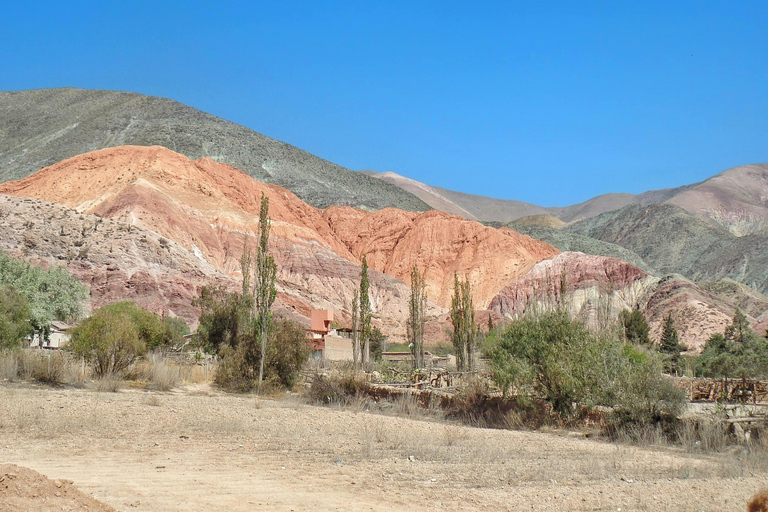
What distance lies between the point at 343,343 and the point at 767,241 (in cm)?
10159

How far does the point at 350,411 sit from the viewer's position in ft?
70.1

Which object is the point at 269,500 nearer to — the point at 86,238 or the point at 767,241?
the point at 86,238

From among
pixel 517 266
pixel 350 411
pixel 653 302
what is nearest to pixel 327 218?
pixel 517 266

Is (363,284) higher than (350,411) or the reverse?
higher

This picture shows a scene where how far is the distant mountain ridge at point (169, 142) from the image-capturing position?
390 ft

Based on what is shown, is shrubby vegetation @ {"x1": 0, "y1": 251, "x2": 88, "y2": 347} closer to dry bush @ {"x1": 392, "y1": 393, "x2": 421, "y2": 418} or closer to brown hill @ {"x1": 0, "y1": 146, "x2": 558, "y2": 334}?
dry bush @ {"x1": 392, "y1": 393, "x2": 421, "y2": 418}

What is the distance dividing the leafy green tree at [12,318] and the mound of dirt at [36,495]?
19170mm

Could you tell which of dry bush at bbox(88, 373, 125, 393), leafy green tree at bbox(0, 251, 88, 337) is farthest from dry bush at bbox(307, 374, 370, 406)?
leafy green tree at bbox(0, 251, 88, 337)

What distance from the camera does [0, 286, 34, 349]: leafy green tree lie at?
24.4 meters

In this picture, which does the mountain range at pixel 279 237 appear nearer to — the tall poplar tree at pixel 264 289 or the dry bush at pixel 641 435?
the tall poplar tree at pixel 264 289

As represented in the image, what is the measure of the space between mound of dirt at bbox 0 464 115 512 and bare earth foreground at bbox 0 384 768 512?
0.94 meters

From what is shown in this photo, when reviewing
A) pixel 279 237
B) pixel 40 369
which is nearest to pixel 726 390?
pixel 40 369

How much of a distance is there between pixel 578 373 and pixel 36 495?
1535 cm

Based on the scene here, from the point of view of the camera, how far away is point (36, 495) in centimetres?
689
